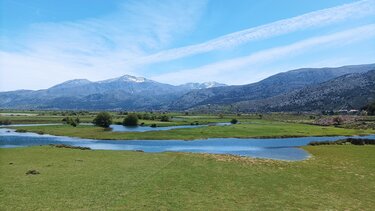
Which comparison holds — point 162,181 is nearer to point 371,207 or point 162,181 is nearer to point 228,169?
point 228,169

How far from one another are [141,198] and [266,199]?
37.5 ft

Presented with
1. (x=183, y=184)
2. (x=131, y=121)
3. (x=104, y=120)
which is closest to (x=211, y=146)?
(x=183, y=184)

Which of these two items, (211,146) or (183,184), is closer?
(183,184)

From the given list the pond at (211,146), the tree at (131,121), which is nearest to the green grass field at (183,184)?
the pond at (211,146)

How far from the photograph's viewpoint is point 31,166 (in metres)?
50.4

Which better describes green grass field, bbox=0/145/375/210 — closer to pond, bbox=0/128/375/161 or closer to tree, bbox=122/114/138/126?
pond, bbox=0/128/375/161

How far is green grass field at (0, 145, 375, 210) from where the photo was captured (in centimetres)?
3181

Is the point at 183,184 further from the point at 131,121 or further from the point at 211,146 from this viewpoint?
the point at 131,121

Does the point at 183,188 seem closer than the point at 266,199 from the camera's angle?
No

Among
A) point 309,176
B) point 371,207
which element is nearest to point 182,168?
point 309,176

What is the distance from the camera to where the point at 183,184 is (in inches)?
1572

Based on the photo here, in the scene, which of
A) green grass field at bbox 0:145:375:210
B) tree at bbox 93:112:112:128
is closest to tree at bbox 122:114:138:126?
tree at bbox 93:112:112:128

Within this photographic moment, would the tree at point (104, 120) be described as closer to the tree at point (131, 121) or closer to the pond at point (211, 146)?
the tree at point (131, 121)

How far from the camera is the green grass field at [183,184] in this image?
31.8m
